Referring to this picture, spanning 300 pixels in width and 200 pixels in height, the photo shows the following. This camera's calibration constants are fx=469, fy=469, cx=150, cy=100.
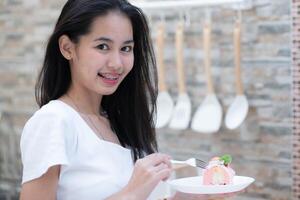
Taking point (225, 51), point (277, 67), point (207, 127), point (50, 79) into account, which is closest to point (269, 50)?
point (277, 67)

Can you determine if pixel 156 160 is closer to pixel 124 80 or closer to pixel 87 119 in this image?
pixel 87 119

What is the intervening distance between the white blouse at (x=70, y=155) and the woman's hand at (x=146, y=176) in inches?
3.4

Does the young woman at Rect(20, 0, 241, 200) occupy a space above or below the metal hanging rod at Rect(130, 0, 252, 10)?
below

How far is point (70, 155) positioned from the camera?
3.09 feet

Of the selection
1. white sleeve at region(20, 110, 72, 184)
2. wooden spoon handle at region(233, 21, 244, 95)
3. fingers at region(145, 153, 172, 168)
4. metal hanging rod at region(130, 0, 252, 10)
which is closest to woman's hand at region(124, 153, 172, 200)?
fingers at region(145, 153, 172, 168)

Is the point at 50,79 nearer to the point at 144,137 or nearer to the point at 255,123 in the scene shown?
the point at 144,137

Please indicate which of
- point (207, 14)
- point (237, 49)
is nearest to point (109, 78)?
point (237, 49)

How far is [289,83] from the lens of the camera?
5.79ft

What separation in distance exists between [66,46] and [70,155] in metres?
0.24

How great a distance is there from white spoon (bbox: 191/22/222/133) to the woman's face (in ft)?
2.82

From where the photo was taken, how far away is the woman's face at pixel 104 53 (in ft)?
3.23

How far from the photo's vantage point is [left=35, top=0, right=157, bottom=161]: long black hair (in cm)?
100

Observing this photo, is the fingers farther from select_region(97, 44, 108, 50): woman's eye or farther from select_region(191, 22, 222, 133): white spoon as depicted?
select_region(191, 22, 222, 133): white spoon

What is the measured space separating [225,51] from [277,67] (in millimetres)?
237
